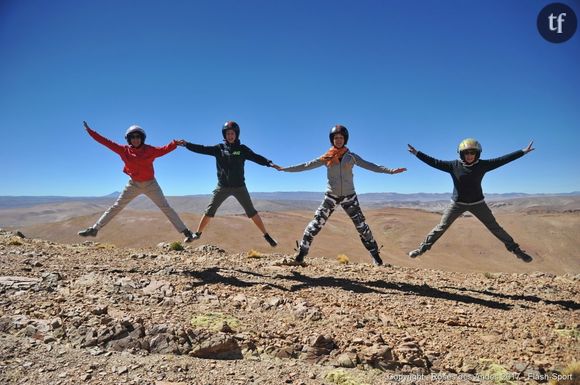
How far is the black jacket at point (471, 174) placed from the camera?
7949 millimetres

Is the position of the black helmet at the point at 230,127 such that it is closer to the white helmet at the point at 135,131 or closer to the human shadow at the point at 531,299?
the white helmet at the point at 135,131

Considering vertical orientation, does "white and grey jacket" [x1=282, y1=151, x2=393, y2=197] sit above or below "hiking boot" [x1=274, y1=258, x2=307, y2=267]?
above

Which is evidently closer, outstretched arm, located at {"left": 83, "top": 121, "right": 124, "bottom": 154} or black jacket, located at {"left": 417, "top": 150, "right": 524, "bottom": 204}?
black jacket, located at {"left": 417, "top": 150, "right": 524, "bottom": 204}

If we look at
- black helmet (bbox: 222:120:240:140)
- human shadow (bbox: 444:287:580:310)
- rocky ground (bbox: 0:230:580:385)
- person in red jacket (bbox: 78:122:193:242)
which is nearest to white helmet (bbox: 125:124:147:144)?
person in red jacket (bbox: 78:122:193:242)

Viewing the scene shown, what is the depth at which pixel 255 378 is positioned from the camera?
3.97 meters

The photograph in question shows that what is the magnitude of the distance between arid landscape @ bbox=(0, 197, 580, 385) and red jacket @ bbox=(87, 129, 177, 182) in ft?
6.90

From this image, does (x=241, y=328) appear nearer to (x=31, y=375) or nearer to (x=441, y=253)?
(x=31, y=375)

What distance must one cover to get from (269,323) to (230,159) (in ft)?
16.1

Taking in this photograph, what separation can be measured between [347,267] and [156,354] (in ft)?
19.5

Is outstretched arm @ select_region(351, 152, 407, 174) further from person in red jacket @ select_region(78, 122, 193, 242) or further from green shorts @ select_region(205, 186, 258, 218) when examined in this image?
person in red jacket @ select_region(78, 122, 193, 242)

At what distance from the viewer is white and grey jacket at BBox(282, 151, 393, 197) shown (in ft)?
27.6

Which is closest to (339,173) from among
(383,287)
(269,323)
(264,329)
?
(383,287)

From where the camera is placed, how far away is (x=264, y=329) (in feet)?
16.8

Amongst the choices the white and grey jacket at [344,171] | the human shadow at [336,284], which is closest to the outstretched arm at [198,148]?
the white and grey jacket at [344,171]
